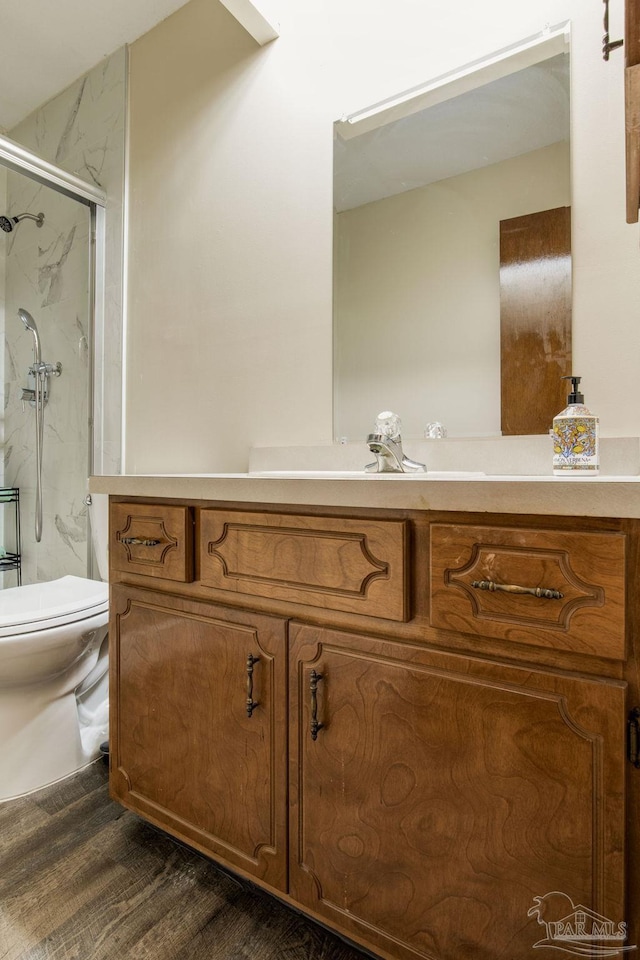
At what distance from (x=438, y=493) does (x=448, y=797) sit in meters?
0.44

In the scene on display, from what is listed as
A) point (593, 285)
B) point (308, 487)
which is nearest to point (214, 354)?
point (308, 487)

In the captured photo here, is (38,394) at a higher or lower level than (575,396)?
higher

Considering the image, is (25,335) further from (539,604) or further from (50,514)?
(539,604)

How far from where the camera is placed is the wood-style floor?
3.02ft

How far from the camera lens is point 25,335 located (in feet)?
7.47

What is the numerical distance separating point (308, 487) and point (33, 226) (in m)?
2.21

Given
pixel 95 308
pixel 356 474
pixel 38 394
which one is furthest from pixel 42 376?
pixel 356 474

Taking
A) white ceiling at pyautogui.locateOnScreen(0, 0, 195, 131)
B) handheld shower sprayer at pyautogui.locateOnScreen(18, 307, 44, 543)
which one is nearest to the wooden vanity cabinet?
handheld shower sprayer at pyautogui.locateOnScreen(18, 307, 44, 543)

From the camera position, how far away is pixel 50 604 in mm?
1509

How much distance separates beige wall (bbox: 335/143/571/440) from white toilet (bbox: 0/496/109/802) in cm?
96

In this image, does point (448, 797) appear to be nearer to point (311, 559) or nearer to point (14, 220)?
point (311, 559)

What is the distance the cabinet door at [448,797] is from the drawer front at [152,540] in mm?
305

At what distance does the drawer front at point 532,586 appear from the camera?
0.59 m

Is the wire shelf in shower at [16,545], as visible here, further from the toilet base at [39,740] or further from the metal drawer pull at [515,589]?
the metal drawer pull at [515,589]
